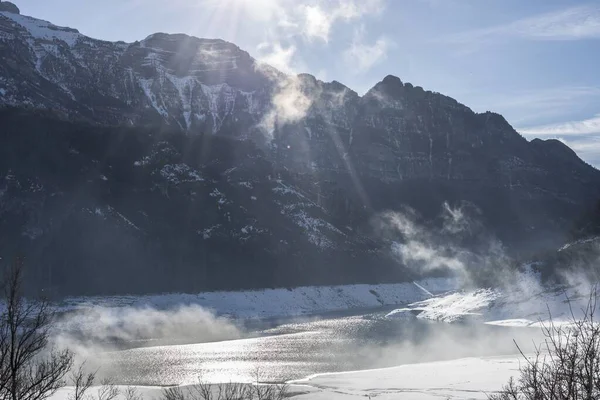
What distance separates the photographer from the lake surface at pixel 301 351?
65.4 metres

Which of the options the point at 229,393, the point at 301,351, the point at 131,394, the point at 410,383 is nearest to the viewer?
the point at 131,394

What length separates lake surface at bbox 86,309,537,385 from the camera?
65438mm

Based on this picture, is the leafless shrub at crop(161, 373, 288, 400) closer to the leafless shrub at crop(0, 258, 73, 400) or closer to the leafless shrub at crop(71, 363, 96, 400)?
the leafless shrub at crop(71, 363, 96, 400)

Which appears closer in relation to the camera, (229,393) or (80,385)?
(80,385)

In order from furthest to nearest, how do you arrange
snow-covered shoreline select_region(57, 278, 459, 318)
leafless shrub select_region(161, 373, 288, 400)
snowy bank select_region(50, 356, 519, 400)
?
snow-covered shoreline select_region(57, 278, 459, 318) < snowy bank select_region(50, 356, 519, 400) < leafless shrub select_region(161, 373, 288, 400)

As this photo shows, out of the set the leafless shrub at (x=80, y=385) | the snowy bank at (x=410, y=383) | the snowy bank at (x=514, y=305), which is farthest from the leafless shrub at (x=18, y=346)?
the snowy bank at (x=514, y=305)

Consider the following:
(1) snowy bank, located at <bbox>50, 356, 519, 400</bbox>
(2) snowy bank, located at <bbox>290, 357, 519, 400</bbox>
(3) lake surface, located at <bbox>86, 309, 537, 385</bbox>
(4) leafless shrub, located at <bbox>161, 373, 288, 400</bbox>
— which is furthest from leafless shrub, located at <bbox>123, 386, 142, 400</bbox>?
(2) snowy bank, located at <bbox>290, 357, 519, 400</bbox>

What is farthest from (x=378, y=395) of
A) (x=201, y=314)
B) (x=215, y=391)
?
(x=201, y=314)

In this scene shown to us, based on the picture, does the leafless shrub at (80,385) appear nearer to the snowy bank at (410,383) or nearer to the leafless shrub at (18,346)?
the snowy bank at (410,383)

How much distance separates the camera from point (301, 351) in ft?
271

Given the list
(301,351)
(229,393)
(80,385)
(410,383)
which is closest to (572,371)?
(80,385)

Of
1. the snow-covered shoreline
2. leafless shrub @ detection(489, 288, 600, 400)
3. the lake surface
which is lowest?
the lake surface

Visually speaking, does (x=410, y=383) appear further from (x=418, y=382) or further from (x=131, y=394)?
(x=131, y=394)

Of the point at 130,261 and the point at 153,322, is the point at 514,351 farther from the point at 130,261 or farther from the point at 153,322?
the point at 130,261
